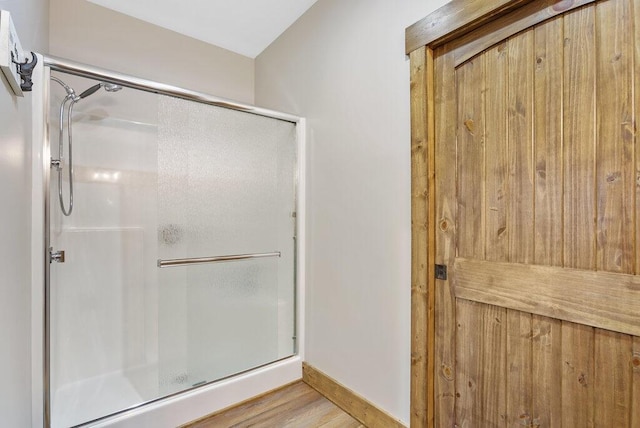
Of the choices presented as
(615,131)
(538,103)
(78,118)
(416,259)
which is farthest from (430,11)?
(78,118)

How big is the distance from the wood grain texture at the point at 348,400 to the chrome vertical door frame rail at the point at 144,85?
5.50 ft

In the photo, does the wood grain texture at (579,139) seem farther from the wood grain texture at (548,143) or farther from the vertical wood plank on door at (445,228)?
the vertical wood plank on door at (445,228)

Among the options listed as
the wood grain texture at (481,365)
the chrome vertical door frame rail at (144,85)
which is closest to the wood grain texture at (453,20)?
the chrome vertical door frame rail at (144,85)

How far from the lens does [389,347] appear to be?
5.03 feet

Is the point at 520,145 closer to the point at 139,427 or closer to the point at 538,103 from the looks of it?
the point at 538,103

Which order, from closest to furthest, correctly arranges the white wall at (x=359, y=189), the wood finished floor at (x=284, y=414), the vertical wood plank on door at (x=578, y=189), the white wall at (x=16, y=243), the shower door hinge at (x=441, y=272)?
the white wall at (x=16, y=243) → the vertical wood plank on door at (x=578, y=189) → the shower door hinge at (x=441, y=272) → the white wall at (x=359, y=189) → the wood finished floor at (x=284, y=414)

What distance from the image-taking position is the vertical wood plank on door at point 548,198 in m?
1.03

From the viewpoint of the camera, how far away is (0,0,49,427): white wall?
34.2 inches

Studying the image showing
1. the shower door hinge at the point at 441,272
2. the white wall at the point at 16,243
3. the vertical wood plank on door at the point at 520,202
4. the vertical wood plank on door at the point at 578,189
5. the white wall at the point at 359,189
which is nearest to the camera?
the white wall at the point at 16,243

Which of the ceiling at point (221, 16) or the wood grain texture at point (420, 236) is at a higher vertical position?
the ceiling at point (221, 16)

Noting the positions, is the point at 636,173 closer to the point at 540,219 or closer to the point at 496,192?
the point at 540,219

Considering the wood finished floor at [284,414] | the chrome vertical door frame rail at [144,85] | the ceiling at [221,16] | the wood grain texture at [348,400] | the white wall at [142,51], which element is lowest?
the wood finished floor at [284,414]

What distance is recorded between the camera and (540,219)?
1.08 metres

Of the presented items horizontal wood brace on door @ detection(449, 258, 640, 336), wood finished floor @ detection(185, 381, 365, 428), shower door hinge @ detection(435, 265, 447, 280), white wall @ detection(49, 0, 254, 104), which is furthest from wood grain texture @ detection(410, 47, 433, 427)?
white wall @ detection(49, 0, 254, 104)
